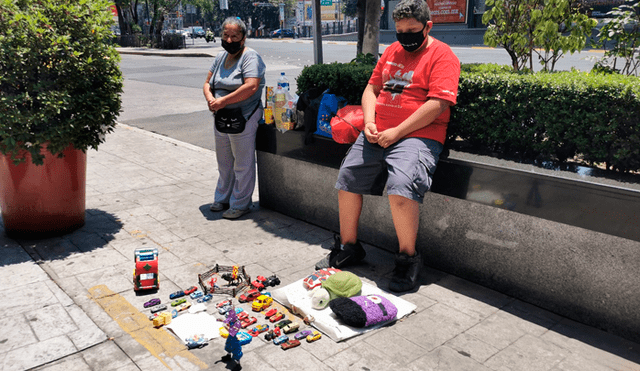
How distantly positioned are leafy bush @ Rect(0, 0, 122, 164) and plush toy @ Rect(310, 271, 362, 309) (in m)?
2.37

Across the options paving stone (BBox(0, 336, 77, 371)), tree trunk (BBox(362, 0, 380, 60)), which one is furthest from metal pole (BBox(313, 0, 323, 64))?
paving stone (BBox(0, 336, 77, 371))

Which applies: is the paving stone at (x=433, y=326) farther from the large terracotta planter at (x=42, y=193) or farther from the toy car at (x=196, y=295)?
the large terracotta planter at (x=42, y=193)

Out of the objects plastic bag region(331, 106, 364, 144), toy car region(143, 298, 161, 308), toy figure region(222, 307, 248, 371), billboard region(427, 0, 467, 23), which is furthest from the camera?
billboard region(427, 0, 467, 23)

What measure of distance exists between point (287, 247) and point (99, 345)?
5.98 ft

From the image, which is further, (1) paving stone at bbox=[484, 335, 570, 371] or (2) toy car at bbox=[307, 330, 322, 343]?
(2) toy car at bbox=[307, 330, 322, 343]

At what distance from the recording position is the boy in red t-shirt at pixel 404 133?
3723 millimetres

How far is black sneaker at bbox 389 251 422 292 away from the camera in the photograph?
3.83m

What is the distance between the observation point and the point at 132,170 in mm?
7227

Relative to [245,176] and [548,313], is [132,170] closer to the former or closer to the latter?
[245,176]

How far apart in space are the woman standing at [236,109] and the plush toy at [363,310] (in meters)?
2.17

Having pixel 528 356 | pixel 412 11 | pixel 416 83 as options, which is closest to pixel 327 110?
pixel 416 83

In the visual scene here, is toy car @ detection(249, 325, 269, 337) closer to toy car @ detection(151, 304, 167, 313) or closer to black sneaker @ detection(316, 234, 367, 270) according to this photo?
toy car @ detection(151, 304, 167, 313)

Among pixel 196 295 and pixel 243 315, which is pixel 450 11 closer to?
pixel 196 295

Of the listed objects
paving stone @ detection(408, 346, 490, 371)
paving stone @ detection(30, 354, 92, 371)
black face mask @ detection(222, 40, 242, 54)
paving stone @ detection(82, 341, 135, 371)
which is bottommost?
paving stone @ detection(30, 354, 92, 371)
